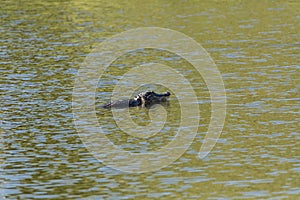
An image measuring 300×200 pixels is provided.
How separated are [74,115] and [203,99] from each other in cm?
532

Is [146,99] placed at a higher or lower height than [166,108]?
higher

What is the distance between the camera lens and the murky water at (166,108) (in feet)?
72.2

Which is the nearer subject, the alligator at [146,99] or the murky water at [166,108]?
the murky water at [166,108]

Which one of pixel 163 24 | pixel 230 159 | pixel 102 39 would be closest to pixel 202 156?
pixel 230 159

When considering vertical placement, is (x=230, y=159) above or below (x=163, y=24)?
below

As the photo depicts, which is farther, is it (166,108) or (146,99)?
(146,99)

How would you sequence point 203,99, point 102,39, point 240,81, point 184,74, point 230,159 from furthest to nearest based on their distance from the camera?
1. point 102,39
2. point 184,74
3. point 240,81
4. point 203,99
5. point 230,159

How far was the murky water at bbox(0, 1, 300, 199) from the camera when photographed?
22000mm

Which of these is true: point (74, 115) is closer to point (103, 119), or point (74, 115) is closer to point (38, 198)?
point (103, 119)

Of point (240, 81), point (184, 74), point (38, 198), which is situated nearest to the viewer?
point (38, 198)

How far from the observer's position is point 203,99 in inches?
1291

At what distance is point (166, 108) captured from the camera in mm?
31828

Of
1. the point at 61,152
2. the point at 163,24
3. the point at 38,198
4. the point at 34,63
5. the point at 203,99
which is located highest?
the point at 163,24

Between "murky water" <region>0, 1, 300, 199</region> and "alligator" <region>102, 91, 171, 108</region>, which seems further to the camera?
"alligator" <region>102, 91, 171, 108</region>
